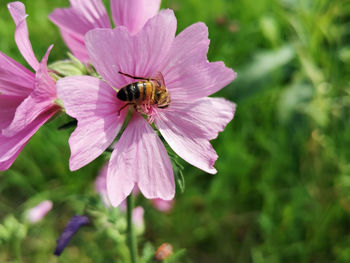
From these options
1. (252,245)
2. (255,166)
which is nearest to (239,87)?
(255,166)

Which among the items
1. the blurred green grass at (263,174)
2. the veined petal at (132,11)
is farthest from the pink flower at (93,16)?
the blurred green grass at (263,174)

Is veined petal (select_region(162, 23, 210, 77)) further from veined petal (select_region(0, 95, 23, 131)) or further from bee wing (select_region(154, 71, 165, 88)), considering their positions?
veined petal (select_region(0, 95, 23, 131))

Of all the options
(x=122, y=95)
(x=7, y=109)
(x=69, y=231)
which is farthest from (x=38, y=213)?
(x=122, y=95)

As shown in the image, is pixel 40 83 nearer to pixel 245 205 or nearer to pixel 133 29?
pixel 133 29

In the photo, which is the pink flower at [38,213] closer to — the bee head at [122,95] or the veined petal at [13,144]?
the veined petal at [13,144]

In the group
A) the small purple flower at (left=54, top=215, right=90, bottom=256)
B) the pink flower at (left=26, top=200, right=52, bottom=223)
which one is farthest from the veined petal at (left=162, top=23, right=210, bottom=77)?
the pink flower at (left=26, top=200, right=52, bottom=223)

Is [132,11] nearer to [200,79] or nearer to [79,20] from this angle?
[79,20]

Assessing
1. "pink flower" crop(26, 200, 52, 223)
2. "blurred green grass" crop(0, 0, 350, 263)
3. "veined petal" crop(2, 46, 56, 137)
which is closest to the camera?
"veined petal" crop(2, 46, 56, 137)
